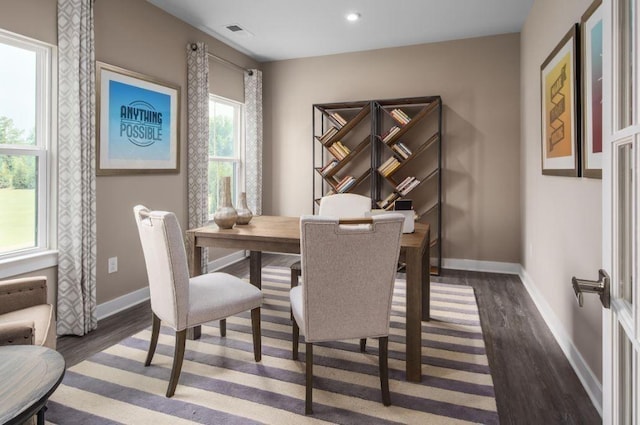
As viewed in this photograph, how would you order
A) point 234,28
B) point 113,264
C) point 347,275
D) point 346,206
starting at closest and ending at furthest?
1. point 347,275
2. point 113,264
3. point 346,206
4. point 234,28

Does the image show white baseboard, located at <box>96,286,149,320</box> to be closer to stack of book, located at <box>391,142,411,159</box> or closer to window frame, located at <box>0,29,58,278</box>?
window frame, located at <box>0,29,58,278</box>

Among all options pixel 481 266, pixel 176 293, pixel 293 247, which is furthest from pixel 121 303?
pixel 481 266

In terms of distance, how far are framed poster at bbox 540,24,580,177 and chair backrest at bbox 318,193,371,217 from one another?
1.38m

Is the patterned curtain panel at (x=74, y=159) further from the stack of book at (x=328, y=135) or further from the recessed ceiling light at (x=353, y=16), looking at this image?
the stack of book at (x=328, y=135)

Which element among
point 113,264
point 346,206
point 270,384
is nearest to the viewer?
point 270,384

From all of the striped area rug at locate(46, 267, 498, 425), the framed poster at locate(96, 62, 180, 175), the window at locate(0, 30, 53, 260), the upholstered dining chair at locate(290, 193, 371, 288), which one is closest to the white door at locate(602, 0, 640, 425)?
the striped area rug at locate(46, 267, 498, 425)

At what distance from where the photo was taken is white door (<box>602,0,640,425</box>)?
0.72 meters

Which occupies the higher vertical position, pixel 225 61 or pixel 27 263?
pixel 225 61

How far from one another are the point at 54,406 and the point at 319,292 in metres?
1.35

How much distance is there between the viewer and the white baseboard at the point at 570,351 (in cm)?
189

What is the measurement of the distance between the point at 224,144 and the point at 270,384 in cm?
343

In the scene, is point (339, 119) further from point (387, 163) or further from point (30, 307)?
point (30, 307)

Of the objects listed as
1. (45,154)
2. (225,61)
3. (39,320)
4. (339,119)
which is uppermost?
(225,61)

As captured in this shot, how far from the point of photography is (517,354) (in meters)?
2.41
